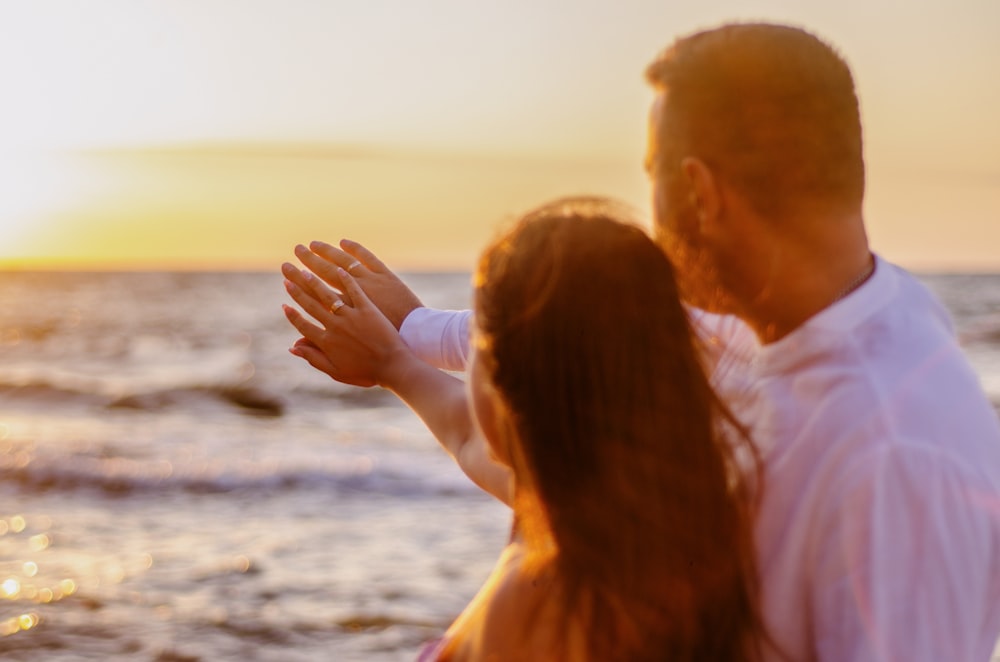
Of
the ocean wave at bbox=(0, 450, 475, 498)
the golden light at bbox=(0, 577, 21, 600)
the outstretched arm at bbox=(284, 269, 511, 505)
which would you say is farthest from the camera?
the ocean wave at bbox=(0, 450, 475, 498)

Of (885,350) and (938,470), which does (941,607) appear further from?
(885,350)

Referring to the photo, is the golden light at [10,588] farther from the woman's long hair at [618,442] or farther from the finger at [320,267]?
the woman's long hair at [618,442]

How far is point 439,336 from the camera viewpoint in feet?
8.36

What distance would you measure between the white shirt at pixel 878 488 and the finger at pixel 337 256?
112 centimetres

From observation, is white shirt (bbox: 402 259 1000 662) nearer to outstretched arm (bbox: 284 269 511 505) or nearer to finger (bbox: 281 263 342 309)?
outstretched arm (bbox: 284 269 511 505)

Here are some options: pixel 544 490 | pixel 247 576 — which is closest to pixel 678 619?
pixel 544 490

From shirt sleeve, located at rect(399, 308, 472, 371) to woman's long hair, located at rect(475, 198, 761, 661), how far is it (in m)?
0.65

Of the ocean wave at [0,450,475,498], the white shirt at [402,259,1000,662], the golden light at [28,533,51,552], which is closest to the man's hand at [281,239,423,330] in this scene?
the white shirt at [402,259,1000,662]

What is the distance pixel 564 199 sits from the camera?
1.92m

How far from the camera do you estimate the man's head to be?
187 cm

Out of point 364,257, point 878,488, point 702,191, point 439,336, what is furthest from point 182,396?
point 878,488

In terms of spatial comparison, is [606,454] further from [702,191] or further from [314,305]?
[314,305]

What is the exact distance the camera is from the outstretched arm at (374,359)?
7.75ft

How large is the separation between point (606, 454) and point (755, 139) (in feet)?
A: 1.85
